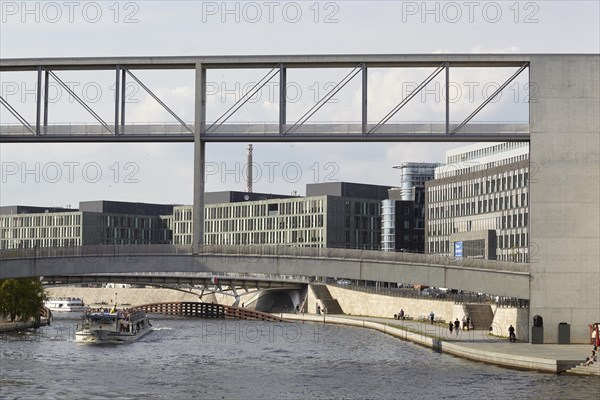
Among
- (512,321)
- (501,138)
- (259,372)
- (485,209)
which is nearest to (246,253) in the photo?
(259,372)

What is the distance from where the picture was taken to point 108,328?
99938 mm

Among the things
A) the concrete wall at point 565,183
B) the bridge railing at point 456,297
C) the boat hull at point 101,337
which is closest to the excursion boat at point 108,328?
the boat hull at point 101,337

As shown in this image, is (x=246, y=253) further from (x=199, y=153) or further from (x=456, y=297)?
(x=456, y=297)

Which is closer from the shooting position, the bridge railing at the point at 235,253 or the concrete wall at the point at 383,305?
the bridge railing at the point at 235,253

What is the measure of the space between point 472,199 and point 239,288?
37.4 metres

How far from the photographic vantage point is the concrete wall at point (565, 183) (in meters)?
65.1

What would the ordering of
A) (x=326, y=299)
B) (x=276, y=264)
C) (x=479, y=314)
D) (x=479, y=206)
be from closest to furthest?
1. (x=276, y=264)
2. (x=479, y=314)
3. (x=326, y=299)
4. (x=479, y=206)

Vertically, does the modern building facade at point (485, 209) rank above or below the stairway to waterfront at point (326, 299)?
above

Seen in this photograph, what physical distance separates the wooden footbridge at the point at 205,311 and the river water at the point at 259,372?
178ft

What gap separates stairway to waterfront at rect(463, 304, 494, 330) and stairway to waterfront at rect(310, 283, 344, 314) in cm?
5087

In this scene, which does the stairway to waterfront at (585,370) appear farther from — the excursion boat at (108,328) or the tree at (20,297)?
the tree at (20,297)

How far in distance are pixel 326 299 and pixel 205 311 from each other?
2272 centimetres

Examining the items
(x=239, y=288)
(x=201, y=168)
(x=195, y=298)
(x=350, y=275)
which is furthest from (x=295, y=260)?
(x=195, y=298)

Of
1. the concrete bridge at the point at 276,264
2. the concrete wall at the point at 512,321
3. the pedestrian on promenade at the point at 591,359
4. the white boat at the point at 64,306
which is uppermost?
the concrete bridge at the point at 276,264
